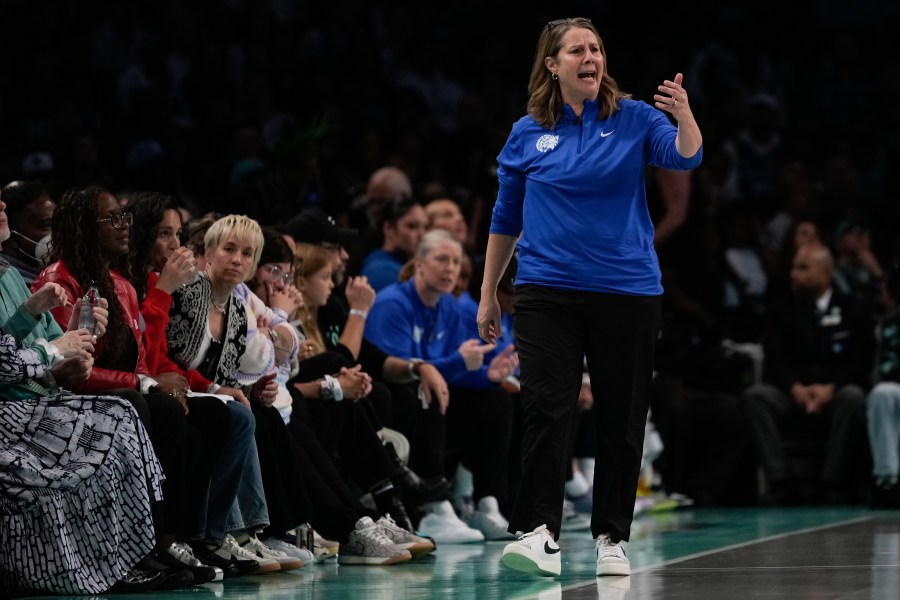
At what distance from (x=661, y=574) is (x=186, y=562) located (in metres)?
1.55

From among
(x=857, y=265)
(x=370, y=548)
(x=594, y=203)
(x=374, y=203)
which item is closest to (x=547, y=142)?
(x=594, y=203)

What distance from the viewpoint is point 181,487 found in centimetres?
507

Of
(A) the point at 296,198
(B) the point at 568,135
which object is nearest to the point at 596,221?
(B) the point at 568,135

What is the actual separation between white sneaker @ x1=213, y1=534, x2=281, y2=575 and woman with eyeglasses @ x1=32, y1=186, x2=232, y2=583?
11.6 inches

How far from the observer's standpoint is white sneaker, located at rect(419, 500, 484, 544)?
692cm

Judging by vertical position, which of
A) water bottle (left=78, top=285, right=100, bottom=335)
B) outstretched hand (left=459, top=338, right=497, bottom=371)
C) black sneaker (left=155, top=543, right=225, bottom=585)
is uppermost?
water bottle (left=78, top=285, right=100, bottom=335)

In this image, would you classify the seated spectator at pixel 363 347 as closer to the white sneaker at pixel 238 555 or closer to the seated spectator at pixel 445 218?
the white sneaker at pixel 238 555

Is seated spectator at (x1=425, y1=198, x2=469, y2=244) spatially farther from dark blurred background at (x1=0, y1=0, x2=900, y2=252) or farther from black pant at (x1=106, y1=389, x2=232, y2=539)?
black pant at (x1=106, y1=389, x2=232, y2=539)

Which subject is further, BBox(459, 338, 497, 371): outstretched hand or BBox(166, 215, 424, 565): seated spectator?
BBox(459, 338, 497, 371): outstretched hand

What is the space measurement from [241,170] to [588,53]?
3926mm

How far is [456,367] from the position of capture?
7.21m

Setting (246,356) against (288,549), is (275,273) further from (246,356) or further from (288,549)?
(288,549)

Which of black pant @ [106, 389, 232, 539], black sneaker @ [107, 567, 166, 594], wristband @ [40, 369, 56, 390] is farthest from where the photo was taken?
black pant @ [106, 389, 232, 539]

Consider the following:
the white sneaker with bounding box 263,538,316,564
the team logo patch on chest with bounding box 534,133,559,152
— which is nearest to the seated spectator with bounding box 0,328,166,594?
the white sneaker with bounding box 263,538,316,564
